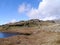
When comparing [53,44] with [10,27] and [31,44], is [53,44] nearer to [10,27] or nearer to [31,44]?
[31,44]

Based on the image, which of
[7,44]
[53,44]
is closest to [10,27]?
[7,44]

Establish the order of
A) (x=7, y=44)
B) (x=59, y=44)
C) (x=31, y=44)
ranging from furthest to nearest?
1. (x=7, y=44)
2. (x=31, y=44)
3. (x=59, y=44)

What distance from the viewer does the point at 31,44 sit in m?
37.4

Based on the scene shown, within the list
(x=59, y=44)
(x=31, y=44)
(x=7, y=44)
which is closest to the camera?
(x=59, y=44)

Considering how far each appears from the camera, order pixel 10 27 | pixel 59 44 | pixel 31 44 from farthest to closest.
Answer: pixel 10 27 < pixel 31 44 < pixel 59 44

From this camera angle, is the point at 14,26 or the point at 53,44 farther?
the point at 14,26

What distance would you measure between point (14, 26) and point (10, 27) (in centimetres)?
452

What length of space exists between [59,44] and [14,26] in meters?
142

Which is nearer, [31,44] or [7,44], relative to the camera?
[31,44]

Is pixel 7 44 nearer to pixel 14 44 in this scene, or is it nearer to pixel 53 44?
pixel 14 44

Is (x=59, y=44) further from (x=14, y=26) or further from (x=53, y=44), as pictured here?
(x=14, y=26)

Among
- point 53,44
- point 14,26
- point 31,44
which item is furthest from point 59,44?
point 14,26

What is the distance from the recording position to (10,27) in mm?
170000

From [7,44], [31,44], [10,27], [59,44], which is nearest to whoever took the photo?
[59,44]
